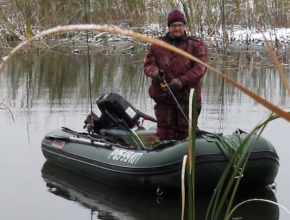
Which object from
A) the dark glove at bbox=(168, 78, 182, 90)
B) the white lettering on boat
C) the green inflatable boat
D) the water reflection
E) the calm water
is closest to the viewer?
the calm water

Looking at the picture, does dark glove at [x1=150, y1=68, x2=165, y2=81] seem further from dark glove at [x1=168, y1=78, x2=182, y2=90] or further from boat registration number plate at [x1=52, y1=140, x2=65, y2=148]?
boat registration number plate at [x1=52, y1=140, x2=65, y2=148]

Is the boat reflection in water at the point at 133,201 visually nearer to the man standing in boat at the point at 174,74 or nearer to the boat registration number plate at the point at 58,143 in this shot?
the boat registration number plate at the point at 58,143

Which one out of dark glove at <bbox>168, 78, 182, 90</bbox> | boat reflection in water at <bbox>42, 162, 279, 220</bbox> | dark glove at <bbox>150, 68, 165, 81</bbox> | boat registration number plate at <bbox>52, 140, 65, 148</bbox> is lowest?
boat reflection in water at <bbox>42, 162, 279, 220</bbox>

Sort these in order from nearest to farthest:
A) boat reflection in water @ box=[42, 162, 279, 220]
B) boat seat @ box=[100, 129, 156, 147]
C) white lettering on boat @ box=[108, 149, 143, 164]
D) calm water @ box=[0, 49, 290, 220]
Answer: boat reflection in water @ box=[42, 162, 279, 220] < calm water @ box=[0, 49, 290, 220] < white lettering on boat @ box=[108, 149, 143, 164] < boat seat @ box=[100, 129, 156, 147]

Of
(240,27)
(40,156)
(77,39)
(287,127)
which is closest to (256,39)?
(240,27)

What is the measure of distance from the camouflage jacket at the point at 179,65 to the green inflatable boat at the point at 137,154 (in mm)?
521

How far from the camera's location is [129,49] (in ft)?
64.1

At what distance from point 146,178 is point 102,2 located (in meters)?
11.2

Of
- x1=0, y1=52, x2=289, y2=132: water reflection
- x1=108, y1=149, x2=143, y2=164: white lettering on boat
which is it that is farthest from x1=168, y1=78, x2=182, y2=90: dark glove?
x1=0, y1=52, x2=289, y2=132: water reflection

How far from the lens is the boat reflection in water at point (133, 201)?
584 cm

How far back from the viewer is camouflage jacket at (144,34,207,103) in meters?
6.84

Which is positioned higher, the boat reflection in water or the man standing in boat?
the man standing in boat

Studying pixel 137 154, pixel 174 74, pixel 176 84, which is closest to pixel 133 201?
pixel 137 154

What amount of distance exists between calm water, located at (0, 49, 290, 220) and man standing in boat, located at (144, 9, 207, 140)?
0.91m
